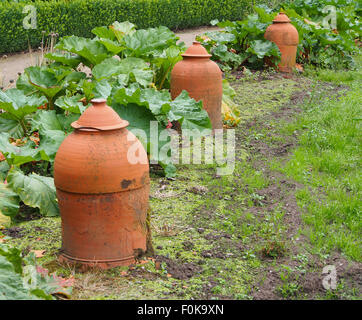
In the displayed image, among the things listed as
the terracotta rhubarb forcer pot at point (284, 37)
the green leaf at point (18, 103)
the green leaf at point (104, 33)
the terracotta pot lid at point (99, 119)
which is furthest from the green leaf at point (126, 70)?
the terracotta rhubarb forcer pot at point (284, 37)

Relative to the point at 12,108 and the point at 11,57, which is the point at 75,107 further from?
the point at 11,57

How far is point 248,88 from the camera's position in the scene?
8773 millimetres

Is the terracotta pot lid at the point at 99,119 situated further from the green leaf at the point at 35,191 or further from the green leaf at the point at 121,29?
the green leaf at the point at 121,29

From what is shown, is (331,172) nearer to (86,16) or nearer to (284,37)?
(284,37)

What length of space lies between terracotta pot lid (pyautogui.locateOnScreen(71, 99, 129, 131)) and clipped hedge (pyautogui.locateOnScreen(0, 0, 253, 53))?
9323 millimetres

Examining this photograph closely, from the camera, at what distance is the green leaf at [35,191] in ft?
13.7

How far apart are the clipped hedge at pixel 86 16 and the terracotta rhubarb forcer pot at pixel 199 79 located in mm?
6896

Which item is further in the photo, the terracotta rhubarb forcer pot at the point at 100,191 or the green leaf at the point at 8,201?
the green leaf at the point at 8,201

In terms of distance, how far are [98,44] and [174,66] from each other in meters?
0.91

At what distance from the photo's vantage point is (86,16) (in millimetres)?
13414

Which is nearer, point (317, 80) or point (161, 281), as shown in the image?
point (161, 281)

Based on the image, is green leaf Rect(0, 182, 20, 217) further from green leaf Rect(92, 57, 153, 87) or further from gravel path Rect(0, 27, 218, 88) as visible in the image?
gravel path Rect(0, 27, 218, 88)

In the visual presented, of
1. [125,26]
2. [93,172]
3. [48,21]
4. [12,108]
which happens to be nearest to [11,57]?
[48,21]

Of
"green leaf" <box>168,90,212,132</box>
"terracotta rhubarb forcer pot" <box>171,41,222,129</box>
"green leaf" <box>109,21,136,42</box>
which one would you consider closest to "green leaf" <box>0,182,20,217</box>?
"green leaf" <box>168,90,212,132</box>
